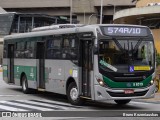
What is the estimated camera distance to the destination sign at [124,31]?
15578 mm

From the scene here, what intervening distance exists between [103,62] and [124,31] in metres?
1.50

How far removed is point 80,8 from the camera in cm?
10062

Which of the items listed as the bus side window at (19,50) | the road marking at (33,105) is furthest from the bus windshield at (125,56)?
the bus side window at (19,50)

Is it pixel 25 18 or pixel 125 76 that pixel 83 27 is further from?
pixel 25 18

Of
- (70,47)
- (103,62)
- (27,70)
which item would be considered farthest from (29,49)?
(103,62)

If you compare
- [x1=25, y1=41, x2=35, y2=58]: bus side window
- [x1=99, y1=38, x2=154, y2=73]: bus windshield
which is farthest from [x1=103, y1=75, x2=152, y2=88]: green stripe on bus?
[x1=25, y1=41, x2=35, y2=58]: bus side window

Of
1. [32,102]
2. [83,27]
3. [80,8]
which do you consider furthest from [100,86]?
[80,8]

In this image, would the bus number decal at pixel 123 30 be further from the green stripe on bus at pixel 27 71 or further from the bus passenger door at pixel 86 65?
the green stripe on bus at pixel 27 71

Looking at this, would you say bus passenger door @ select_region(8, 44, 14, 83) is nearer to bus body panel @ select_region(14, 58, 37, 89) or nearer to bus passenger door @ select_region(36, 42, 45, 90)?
bus body panel @ select_region(14, 58, 37, 89)

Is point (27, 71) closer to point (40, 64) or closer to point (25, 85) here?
point (25, 85)

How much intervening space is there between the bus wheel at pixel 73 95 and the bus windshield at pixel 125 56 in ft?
6.13

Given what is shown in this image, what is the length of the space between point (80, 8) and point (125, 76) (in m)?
86.2

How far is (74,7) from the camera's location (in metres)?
101

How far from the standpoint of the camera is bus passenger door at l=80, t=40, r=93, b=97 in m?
15.7
